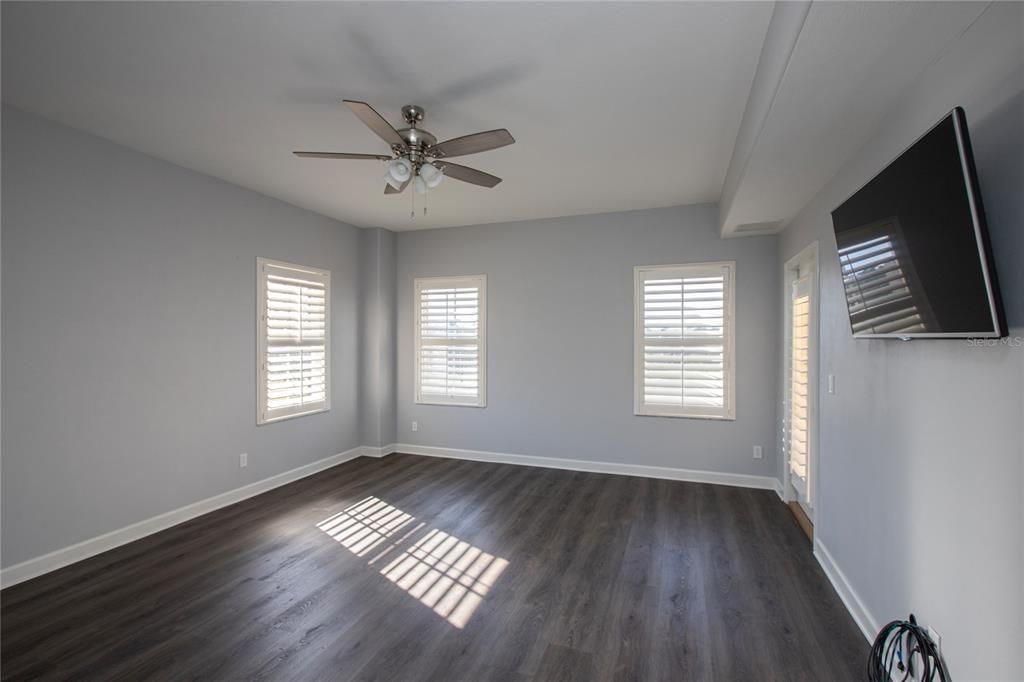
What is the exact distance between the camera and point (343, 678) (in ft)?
6.32

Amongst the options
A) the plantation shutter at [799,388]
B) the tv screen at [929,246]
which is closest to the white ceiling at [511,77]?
the tv screen at [929,246]

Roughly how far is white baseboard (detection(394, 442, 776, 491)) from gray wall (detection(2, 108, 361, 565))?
170 cm

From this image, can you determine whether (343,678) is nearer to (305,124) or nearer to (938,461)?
(938,461)

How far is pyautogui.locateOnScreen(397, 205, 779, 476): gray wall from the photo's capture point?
4.41 m

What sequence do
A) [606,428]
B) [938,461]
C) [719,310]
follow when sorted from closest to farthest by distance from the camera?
[938,461] < [719,310] < [606,428]

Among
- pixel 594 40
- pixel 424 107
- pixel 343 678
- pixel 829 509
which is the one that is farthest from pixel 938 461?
pixel 424 107

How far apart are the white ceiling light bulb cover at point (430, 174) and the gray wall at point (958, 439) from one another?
2.14 metres

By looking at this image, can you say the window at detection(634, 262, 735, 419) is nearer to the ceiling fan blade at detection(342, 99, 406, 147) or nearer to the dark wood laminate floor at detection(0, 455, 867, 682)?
the dark wood laminate floor at detection(0, 455, 867, 682)

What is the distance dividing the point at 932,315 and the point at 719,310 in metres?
3.10

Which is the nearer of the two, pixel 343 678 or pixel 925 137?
pixel 925 137

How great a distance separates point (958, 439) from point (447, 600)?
2312 millimetres

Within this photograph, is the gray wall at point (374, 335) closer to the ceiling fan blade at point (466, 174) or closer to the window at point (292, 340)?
the window at point (292, 340)

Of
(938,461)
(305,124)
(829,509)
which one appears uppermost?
(305,124)

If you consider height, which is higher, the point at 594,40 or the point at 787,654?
the point at 594,40
